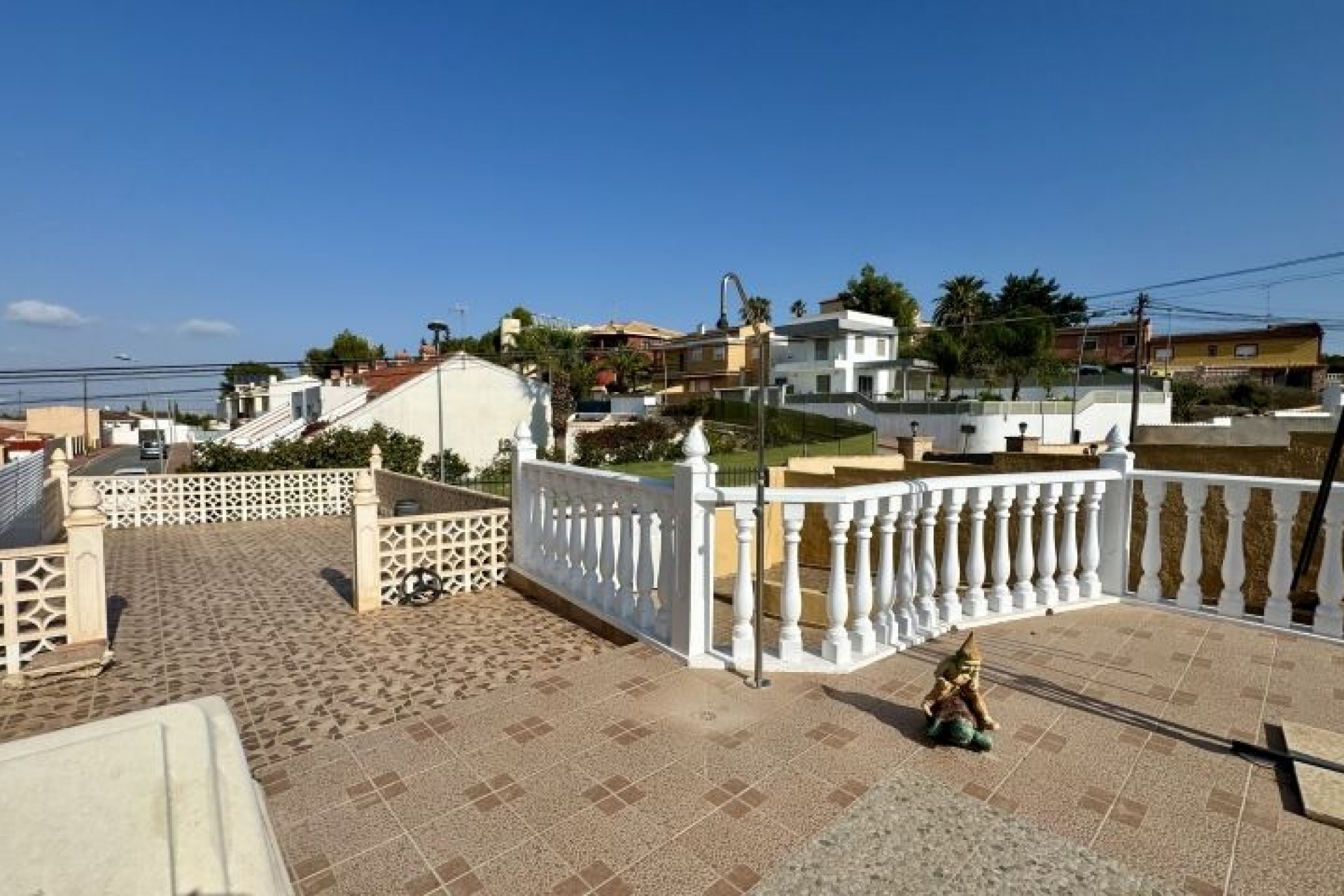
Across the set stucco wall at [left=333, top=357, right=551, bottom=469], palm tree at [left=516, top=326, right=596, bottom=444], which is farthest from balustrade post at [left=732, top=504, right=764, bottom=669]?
palm tree at [left=516, top=326, right=596, bottom=444]

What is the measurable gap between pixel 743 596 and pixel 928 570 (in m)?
1.33

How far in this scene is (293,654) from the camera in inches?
196

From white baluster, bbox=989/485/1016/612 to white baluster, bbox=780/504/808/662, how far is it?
5.24 feet

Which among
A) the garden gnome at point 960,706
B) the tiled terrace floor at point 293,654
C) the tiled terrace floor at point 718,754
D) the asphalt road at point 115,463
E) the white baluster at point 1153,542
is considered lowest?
the asphalt road at point 115,463

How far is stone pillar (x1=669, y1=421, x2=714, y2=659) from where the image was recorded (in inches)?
148

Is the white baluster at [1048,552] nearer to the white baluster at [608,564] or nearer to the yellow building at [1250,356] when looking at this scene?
the white baluster at [608,564]

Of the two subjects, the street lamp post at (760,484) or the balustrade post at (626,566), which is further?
the balustrade post at (626,566)

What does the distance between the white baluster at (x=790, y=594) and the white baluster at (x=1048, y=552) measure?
2.07 meters

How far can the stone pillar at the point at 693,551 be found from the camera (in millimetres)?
3752

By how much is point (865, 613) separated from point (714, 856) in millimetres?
1820

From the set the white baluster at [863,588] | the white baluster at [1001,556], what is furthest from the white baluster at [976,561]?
the white baluster at [863,588]

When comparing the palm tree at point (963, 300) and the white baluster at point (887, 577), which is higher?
the palm tree at point (963, 300)

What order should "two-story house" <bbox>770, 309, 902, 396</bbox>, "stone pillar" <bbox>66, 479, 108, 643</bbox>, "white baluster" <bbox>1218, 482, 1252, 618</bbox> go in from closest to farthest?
"white baluster" <bbox>1218, 482, 1252, 618</bbox> < "stone pillar" <bbox>66, 479, 108, 643</bbox> < "two-story house" <bbox>770, 309, 902, 396</bbox>

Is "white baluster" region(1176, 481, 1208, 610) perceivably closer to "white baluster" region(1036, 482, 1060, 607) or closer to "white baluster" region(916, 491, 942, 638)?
"white baluster" region(1036, 482, 1060, 607)
